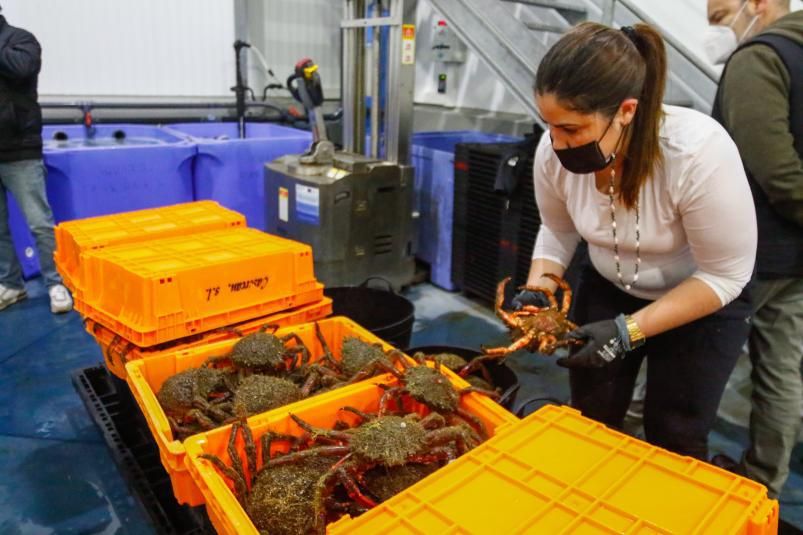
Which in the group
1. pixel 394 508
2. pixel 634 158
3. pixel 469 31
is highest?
pixel 469 31

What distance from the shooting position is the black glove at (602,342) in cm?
146

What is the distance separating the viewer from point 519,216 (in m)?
3.40

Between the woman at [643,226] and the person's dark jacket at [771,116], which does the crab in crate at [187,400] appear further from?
the person's dark jacket at [771,116]

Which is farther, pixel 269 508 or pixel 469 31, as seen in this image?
pixel 469 31

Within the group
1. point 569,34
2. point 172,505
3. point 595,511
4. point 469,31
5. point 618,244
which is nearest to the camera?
point 595,511

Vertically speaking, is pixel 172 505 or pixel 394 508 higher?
pixel 394 508

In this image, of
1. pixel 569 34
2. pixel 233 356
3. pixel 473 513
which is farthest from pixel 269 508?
pixel 569 34

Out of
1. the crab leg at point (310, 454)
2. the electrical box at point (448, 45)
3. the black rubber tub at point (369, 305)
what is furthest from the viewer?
the electrical box at point (448, 45)

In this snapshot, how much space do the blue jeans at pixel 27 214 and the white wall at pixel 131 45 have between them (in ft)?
5.66

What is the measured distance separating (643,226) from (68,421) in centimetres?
233

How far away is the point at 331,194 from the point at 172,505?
1.94 metres

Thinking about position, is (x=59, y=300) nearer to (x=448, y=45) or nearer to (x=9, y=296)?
(x=9, y=296)

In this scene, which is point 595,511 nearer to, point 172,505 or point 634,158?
point 634,158

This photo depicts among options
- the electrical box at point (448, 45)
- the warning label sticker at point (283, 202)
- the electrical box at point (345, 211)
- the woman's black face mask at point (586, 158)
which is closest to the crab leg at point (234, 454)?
the woman's black face mask at point (586, 158)
